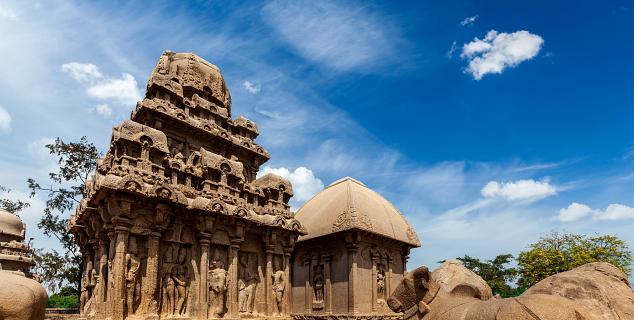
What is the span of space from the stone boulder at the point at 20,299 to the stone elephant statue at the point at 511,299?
588 centimetres

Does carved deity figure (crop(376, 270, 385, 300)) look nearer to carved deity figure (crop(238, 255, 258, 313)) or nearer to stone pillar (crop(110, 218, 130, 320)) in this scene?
carved deity figure (crop(238, 255, 258, 313))

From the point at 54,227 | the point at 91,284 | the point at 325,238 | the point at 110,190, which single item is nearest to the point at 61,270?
the point at 54,227

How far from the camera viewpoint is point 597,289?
16.5ft

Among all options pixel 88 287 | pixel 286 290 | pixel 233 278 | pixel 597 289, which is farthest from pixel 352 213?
pixel 597 289

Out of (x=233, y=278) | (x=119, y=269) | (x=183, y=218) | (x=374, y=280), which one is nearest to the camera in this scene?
(x=119, y=269)

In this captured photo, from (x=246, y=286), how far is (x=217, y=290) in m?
1.64

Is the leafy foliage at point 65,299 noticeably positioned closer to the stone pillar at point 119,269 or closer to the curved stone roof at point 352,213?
the curved stone roof at point 352,213

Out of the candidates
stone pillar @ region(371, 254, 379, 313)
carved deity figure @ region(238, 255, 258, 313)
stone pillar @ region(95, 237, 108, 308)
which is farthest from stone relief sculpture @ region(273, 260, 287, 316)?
stone pillar @ region(95, 237, 108, 308)

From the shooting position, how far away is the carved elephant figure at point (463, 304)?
14.6 ft

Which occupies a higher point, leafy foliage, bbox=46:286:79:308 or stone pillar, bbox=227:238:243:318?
stone pillar, bbox=227:238:243:318

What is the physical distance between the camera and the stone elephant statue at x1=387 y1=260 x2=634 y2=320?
452cm

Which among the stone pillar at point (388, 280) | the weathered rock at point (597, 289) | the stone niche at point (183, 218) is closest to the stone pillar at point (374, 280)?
the stone pillar at point (388, 280)

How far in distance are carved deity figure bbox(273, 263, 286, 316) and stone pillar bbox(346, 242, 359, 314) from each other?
→ 4035 mm

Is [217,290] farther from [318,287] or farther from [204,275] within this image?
[318,287]
